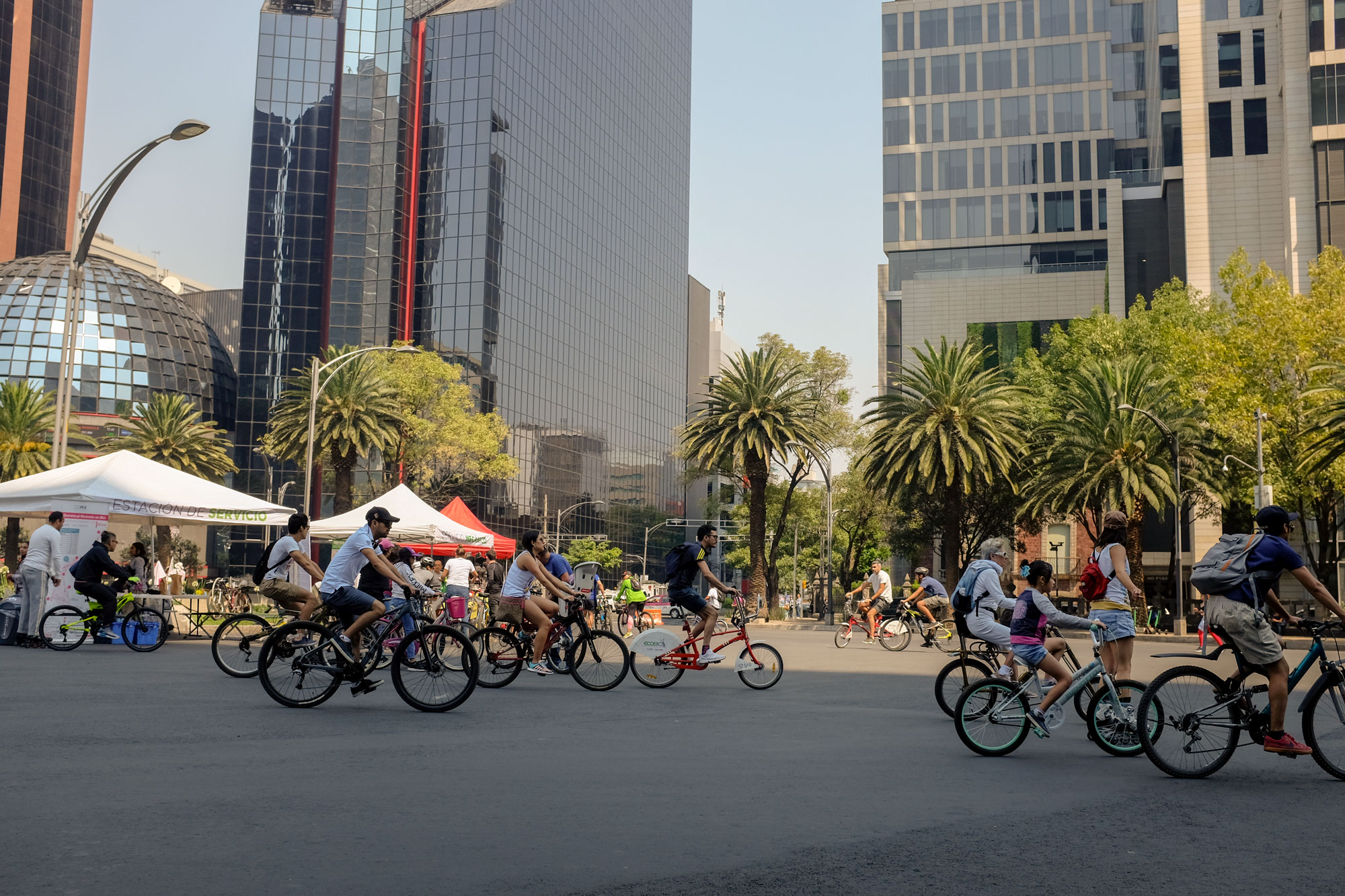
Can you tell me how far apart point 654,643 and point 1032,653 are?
589cm

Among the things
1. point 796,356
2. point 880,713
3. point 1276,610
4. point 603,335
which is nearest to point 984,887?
point 1276,610

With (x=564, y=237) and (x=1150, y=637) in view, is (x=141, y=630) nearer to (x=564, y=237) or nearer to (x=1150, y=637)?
(x=1150, y=637)

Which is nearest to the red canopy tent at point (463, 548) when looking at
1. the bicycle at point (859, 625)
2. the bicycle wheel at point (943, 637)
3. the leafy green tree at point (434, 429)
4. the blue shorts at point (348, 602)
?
the bicycle at point (859, 625)

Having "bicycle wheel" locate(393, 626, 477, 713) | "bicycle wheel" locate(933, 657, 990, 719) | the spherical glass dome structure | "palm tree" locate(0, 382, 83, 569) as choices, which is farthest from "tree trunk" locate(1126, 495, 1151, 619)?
the spherical glass dome structure

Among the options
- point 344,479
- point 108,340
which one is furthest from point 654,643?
point 108,340

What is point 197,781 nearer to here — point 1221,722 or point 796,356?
point 1221,722

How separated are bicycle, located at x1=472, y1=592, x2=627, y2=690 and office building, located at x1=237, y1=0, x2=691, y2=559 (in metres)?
77.0

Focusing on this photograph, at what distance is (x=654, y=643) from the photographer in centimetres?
1415

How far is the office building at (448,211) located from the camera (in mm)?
93500

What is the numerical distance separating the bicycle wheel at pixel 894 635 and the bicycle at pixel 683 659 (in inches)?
427

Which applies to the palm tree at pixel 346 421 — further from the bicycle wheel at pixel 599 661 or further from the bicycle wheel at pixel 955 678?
the bicycle wheel at pixel 955 678

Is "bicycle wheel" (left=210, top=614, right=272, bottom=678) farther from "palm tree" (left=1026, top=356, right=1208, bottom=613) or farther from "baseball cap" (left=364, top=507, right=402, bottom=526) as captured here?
"palm tree" (left=1026, top=356, right=1208, bottom=613)

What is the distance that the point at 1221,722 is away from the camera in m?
7.94

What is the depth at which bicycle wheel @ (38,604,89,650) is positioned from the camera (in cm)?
1803
